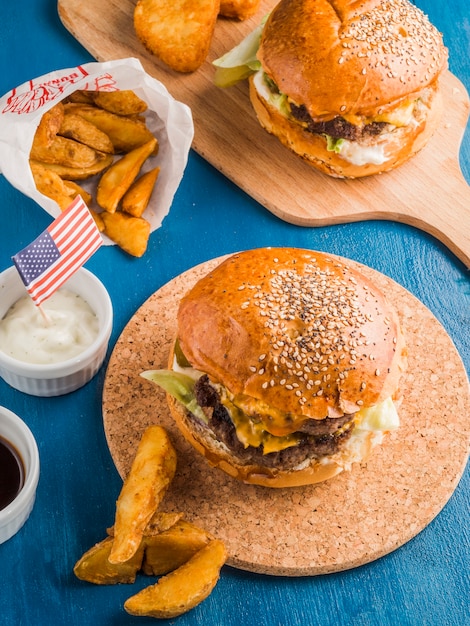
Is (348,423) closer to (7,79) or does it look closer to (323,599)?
(323,599)

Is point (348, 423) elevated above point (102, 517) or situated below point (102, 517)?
above

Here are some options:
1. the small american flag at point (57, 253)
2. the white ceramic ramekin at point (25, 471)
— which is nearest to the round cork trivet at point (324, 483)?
the white ceramic ramekin at point (25, 471)

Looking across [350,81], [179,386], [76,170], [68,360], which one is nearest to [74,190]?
[76,170]

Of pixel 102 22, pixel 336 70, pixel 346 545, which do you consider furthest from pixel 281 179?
pixel 346 545

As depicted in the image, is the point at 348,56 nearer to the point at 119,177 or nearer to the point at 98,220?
the point at 119,177

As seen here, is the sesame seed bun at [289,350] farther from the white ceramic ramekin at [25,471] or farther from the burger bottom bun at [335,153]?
the burger bottom bun at [335,153]
